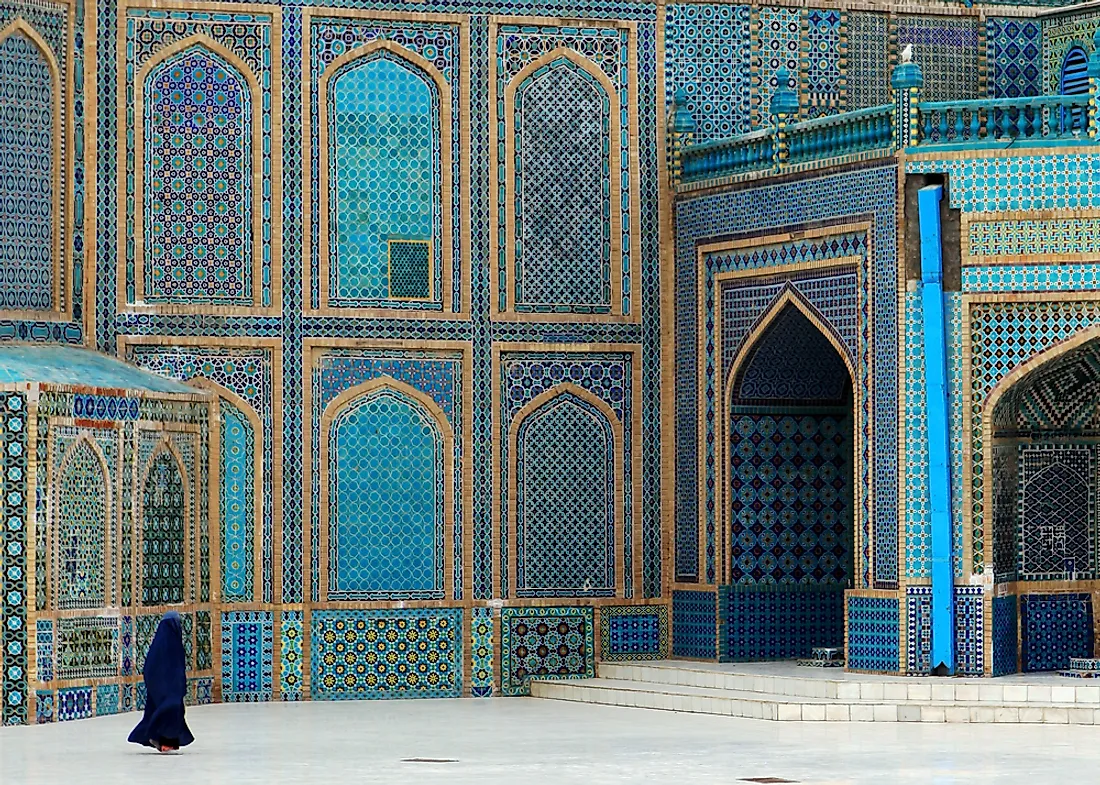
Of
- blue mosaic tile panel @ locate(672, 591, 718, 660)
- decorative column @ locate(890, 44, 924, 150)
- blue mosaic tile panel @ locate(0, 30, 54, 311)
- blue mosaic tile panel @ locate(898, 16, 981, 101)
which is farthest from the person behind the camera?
blue mosaic tile panel @ locate(898, 16, 981, 101)

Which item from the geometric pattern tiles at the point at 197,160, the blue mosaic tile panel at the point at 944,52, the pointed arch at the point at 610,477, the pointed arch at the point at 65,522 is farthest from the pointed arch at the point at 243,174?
the blue mosaic tile panel at the point at 944,52

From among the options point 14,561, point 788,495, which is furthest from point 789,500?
point 14,561

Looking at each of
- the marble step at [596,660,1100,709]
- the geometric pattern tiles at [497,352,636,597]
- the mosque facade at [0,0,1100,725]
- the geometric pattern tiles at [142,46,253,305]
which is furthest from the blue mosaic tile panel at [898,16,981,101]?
the geometric pattern tiles at [142,46,253,305]

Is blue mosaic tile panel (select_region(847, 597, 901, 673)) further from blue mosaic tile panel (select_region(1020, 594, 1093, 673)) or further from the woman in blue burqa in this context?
the woman in blue burqa

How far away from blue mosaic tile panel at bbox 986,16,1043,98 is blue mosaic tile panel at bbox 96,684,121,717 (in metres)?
7.13

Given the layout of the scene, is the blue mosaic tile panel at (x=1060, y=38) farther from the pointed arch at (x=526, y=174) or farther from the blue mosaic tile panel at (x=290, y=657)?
the blue mosaic tile panel at (x=290, y=657)

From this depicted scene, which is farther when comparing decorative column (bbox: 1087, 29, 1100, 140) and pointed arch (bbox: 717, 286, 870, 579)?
pointed arch (bbox: 717, 286, 870, 579)

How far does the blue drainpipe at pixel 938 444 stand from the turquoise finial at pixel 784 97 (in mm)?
1769

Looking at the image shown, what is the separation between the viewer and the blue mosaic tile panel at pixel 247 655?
15.9m

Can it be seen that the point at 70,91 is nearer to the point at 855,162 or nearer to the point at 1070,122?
the point at 855,162

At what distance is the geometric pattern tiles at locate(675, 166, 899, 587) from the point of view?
592 inches

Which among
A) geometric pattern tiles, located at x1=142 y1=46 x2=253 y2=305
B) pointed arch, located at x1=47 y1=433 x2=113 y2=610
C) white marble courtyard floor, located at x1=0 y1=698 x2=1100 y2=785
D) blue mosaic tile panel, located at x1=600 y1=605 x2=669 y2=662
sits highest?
geometric pattern tiles, located at x1=142 y1=46 x2=253 y2=305

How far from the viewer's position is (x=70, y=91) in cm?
1584

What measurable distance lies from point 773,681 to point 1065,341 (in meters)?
2.62
